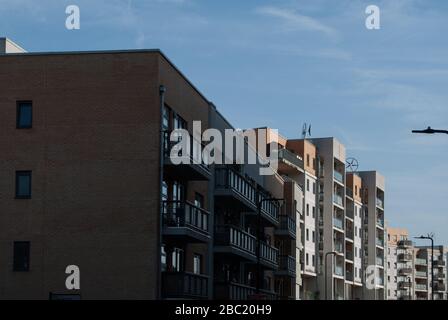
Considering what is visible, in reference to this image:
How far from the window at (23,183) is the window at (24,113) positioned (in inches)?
76.5

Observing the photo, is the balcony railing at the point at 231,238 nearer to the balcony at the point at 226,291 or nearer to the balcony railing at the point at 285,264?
the balcony at the point at 226,291

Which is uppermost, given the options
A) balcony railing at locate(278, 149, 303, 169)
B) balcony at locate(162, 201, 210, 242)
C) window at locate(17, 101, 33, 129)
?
balcony railing at locate(278, 149, 303, 169)

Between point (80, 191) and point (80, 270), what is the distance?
318cm

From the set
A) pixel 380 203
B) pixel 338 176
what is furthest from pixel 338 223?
pixel 380 203

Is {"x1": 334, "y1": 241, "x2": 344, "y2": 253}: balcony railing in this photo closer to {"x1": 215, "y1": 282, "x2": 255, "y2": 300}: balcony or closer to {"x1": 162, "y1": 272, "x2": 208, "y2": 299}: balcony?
{"x1": 215, "y1": 282, "x2": 255, "y2": 300}: balcony

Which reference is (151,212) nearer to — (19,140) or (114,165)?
(114,165)

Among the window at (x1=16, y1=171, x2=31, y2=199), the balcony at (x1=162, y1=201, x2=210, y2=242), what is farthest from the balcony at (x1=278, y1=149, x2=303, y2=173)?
the window at (x1=16, y1=171, x2=31, y2=199)

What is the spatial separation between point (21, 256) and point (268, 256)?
2432 cm

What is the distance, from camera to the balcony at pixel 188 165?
3772 centimetres

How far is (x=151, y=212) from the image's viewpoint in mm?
37031

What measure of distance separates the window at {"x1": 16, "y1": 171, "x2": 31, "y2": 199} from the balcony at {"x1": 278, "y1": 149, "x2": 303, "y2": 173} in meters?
56.2

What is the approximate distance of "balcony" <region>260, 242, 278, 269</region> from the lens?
5667 cm

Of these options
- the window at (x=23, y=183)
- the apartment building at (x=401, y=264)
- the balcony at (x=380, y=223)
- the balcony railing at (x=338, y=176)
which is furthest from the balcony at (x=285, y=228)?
the apartment building at (x=401, y=264)

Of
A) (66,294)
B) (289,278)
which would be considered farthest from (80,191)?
(289,278)
